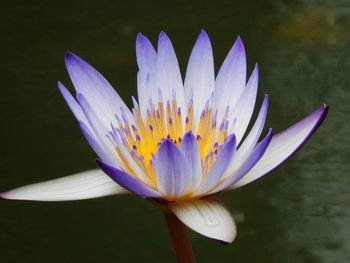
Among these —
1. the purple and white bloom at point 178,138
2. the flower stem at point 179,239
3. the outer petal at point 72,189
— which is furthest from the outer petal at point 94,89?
the flower stem at point 179,239

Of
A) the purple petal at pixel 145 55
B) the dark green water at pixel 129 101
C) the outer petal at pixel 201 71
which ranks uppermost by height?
the purple petal at pixel 145 55

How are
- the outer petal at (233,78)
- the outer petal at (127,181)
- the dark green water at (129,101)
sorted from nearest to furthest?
1. the outer petal at (127,181)
2. the outer petal at (233,78)
3. the dark green water at (129,101)

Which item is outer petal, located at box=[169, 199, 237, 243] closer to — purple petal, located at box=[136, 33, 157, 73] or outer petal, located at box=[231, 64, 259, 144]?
outer petal, located at box=[231, 64, 259, 144]

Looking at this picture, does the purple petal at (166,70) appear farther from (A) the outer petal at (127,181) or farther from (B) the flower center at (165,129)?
(A) the outer petal at (127,181)

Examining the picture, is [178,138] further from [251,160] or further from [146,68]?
[251,160]

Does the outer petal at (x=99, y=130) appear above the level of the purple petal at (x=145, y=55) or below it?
below

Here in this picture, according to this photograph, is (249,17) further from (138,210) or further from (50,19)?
(138,210)

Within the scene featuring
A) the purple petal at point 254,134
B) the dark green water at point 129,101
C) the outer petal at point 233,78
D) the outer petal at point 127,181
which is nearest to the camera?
the outer petal at point 127,181

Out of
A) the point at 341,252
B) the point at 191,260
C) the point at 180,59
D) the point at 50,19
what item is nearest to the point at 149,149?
the point at 191,260
